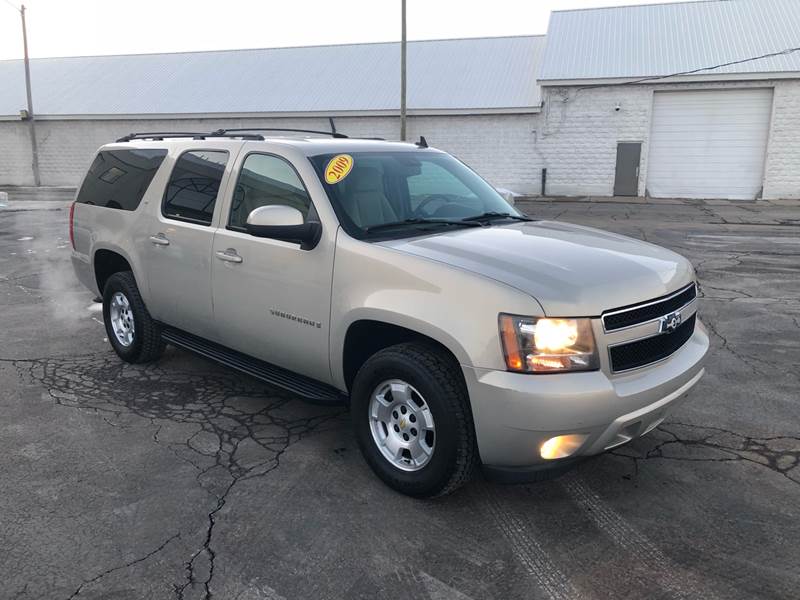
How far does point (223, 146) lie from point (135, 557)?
8.96ft

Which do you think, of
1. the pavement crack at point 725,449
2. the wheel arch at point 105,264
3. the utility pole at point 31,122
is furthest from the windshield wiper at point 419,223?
the utility pole at point 31,122

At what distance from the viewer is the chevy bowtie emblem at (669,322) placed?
128 inches

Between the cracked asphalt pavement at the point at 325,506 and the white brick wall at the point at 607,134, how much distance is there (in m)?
19.5

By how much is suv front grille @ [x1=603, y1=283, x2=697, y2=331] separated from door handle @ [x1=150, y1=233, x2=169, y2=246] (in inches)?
129

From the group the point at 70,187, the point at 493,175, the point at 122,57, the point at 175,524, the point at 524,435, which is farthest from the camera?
the point at 122,57

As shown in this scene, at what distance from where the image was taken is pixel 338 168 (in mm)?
4016

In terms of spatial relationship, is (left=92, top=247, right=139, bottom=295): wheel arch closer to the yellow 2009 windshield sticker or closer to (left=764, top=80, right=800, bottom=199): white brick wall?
the yellow 2009 windshield sticker

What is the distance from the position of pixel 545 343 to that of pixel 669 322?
2.59ft

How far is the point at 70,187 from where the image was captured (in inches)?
1187

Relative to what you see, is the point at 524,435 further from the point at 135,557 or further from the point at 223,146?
the point at 223,146

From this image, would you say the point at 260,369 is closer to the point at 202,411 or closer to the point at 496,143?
the point at 202,411

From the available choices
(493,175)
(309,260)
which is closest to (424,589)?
(309,260)

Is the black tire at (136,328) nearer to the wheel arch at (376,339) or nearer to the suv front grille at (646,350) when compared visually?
the wheel arch at (376,339)

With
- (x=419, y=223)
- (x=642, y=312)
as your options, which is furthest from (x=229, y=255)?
(x=642, y=312)
